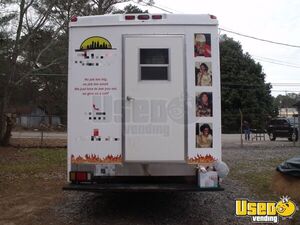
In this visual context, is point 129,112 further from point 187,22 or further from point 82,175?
point 187,22

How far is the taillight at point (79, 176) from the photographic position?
7.04 meters

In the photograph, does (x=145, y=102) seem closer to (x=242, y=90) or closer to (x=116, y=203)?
(x=116, y=203)

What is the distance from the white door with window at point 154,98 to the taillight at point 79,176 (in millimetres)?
683

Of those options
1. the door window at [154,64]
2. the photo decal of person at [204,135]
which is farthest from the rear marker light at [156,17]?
the photo decal of person at [204,135]

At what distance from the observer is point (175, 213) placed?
7883 millimetres

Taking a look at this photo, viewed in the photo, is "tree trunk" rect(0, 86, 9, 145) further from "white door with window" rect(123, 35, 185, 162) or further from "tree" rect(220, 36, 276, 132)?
"tree" rect(220, 36, 276, 132)

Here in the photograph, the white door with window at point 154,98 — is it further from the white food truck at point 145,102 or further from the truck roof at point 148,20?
the truck roof at point 148,20

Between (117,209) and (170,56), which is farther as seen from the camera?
(117,209)

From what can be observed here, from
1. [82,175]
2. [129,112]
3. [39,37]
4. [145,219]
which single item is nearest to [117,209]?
[145,219]

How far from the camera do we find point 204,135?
23.2 ft

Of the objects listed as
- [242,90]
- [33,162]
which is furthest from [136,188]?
[242,90]

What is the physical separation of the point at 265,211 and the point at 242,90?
1697 inches

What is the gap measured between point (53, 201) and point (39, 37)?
1752 cm

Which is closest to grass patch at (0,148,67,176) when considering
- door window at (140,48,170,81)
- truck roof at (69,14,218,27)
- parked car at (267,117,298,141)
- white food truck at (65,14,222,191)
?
white food truck at (65,14,222,191)
